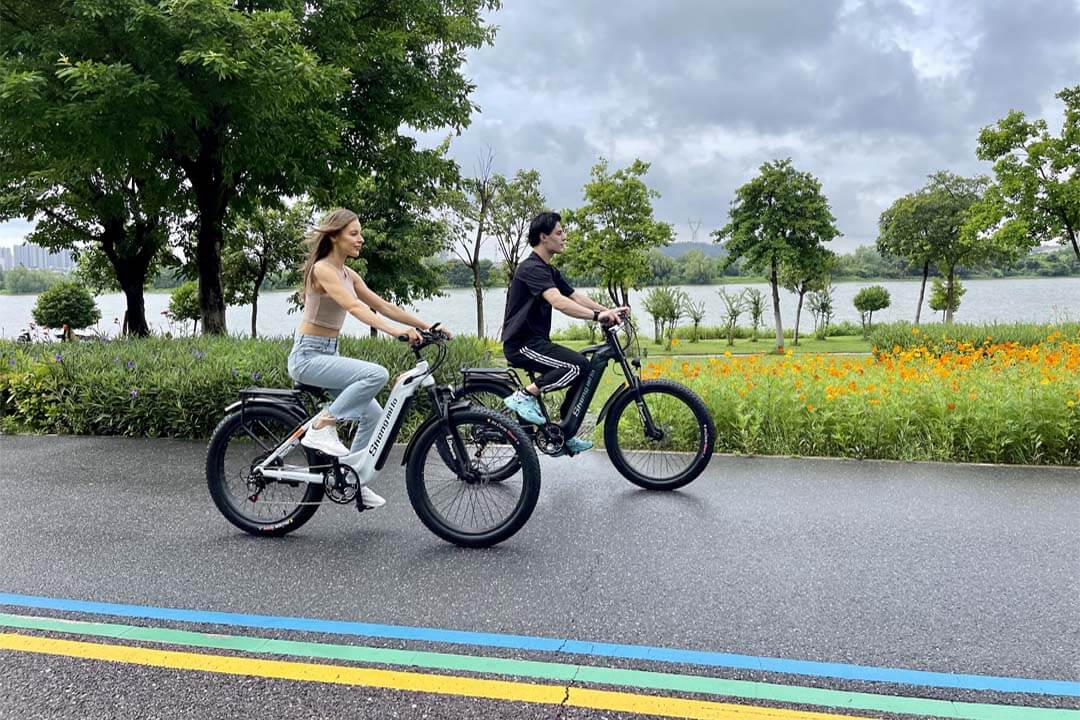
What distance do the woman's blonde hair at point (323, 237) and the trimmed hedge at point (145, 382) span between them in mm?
2972

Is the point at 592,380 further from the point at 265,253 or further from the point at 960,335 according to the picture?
the point at 265,253

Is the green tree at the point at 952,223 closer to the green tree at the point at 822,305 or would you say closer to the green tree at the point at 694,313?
the green tree at the point at 822,305

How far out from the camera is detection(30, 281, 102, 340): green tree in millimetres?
26734

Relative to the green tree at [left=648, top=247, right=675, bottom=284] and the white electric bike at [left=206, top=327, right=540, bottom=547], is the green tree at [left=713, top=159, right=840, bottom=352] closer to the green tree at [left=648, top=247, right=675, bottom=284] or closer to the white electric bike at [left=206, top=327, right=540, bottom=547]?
the green tree at [left=648, top=247, right=675, bottom=284]

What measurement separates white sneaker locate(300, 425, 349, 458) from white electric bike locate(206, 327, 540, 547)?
2.3 inches

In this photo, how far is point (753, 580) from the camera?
3689 mm

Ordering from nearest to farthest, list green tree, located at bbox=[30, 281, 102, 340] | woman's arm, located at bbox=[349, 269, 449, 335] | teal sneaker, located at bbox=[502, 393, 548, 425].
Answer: woman's arm, located at bbox=[349, 269, 449, 335] < teal sneaker, located at bbox=[502, 393, 548, 425] < green tree, located at bbox=[30, 281, 102, 340]

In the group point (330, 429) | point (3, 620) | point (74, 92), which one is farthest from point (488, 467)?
point (74, 92)

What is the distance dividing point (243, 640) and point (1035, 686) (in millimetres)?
3211

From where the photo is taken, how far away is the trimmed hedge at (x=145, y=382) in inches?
298

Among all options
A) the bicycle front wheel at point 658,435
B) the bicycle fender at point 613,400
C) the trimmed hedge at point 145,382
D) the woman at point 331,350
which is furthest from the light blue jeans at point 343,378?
the trimmed hedge at point 145,382

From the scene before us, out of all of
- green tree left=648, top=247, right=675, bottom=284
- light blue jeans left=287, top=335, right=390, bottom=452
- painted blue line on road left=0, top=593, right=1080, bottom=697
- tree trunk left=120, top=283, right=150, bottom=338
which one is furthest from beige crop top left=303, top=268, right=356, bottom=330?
green tree left=648, top=247, right=675, bottom=284

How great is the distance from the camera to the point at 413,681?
2.75 metres

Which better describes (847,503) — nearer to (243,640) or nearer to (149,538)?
(243,640)
